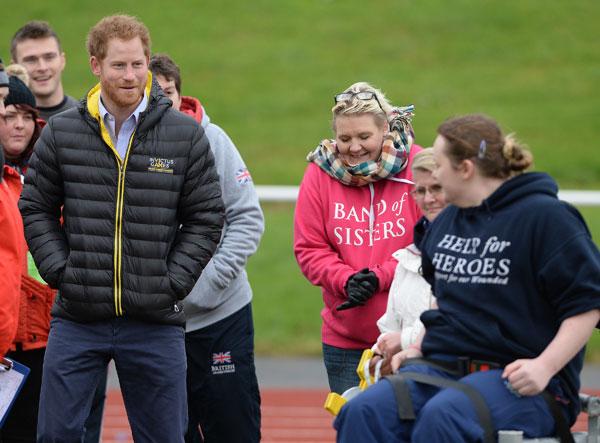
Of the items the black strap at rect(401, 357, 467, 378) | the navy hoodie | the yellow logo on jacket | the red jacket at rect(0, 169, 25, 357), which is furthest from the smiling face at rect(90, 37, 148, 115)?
the black strap at rect(401, 357, 467, 378)

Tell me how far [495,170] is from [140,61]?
1.49 metres

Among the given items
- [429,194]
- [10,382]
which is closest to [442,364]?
[429,194]

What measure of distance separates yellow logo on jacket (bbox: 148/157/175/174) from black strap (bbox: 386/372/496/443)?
1223 millimetres

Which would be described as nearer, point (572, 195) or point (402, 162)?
point (402, 162)

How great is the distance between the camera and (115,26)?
488 cm

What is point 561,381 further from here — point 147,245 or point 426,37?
point 426,37

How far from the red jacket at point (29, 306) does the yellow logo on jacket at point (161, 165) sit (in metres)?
0.86

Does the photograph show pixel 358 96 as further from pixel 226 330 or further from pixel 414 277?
pixel 226 330

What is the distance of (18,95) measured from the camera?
5656 mm

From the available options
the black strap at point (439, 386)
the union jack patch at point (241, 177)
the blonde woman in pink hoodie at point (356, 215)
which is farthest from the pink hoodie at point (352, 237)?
the black strap at point (439, 386)

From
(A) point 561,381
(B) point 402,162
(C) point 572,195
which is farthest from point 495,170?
(C) point 572,195

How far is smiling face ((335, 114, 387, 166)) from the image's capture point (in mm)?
5238

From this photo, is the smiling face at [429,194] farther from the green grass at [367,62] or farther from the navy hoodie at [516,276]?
the green grass at [367,62]

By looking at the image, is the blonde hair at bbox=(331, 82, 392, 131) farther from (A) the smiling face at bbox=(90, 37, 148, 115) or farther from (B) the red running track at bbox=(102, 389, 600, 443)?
(B) the red running track at bbox=(102, 389, 600, 443)
